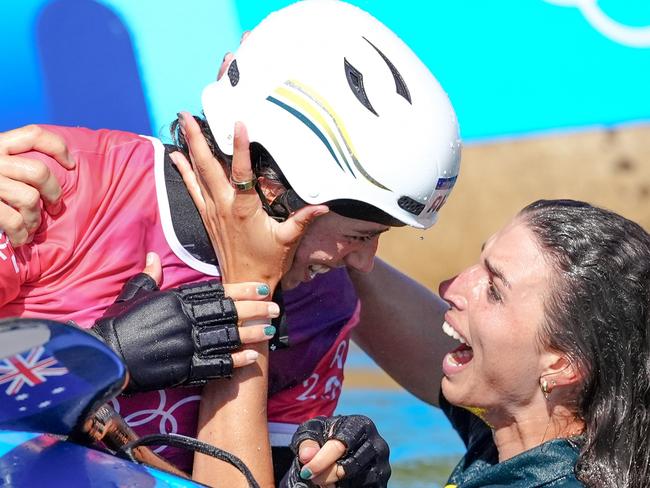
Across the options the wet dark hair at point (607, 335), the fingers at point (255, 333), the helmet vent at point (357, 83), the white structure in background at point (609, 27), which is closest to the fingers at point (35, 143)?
the fingers at point (255, 333)

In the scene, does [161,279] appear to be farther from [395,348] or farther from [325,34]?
[395,348]

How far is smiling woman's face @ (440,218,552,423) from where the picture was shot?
2299mm

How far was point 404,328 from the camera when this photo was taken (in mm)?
3020

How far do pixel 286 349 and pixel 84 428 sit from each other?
82cm

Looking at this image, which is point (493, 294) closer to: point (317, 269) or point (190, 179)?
point (317, 269)

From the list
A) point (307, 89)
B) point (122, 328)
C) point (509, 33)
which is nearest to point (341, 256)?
point (307, 89)

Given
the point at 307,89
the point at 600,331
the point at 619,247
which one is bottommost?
the point at 600,331

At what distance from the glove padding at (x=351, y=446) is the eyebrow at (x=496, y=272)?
0.41m

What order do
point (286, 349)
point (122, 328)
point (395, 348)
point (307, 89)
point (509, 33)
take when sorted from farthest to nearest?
point (509, 33) < point (395, 348) < point (286, 349) < point (307, 89) < point (122, 328)

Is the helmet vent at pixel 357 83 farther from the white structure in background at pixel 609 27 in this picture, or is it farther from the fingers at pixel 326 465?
the white structure in background at pixel 609 27

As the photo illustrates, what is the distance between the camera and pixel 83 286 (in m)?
2.33

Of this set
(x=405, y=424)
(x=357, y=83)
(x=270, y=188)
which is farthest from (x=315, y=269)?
(x=405, y=424)

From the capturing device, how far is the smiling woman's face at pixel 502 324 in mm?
2299

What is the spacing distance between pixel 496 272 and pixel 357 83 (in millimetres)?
509
